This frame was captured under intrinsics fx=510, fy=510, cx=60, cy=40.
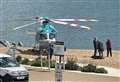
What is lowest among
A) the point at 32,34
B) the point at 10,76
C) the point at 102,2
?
the point at 10,76

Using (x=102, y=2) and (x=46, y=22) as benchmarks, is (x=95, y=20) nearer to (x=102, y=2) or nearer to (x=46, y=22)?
(x=102, y=2)

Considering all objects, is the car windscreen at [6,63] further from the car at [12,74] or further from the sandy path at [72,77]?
the sandy path at [72,77]

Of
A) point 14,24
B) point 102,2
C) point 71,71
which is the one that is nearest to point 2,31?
point 14,24

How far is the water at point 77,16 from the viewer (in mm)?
47406

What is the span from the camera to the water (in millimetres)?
47406

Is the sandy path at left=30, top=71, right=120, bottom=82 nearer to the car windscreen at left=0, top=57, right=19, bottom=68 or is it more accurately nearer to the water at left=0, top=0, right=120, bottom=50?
the car windscreen at left=0, top=57, right=19, bottom=68

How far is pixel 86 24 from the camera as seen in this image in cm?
4766

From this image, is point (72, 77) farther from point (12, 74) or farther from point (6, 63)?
point (12, 74)

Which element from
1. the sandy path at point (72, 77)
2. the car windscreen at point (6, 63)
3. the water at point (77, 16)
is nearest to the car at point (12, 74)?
the car windscreen at point (6, 63)

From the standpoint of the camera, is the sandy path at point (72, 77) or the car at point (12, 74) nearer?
the car at point (12, 74)

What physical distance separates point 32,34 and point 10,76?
76.3ft

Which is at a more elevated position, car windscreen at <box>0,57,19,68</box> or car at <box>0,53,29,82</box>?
car windscreen at <box>0,57,19,68</box>

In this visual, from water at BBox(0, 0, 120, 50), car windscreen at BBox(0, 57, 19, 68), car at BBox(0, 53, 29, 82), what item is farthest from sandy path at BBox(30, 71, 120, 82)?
water at BBox(0, 0, 120, 50)

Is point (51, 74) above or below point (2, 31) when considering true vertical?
below
